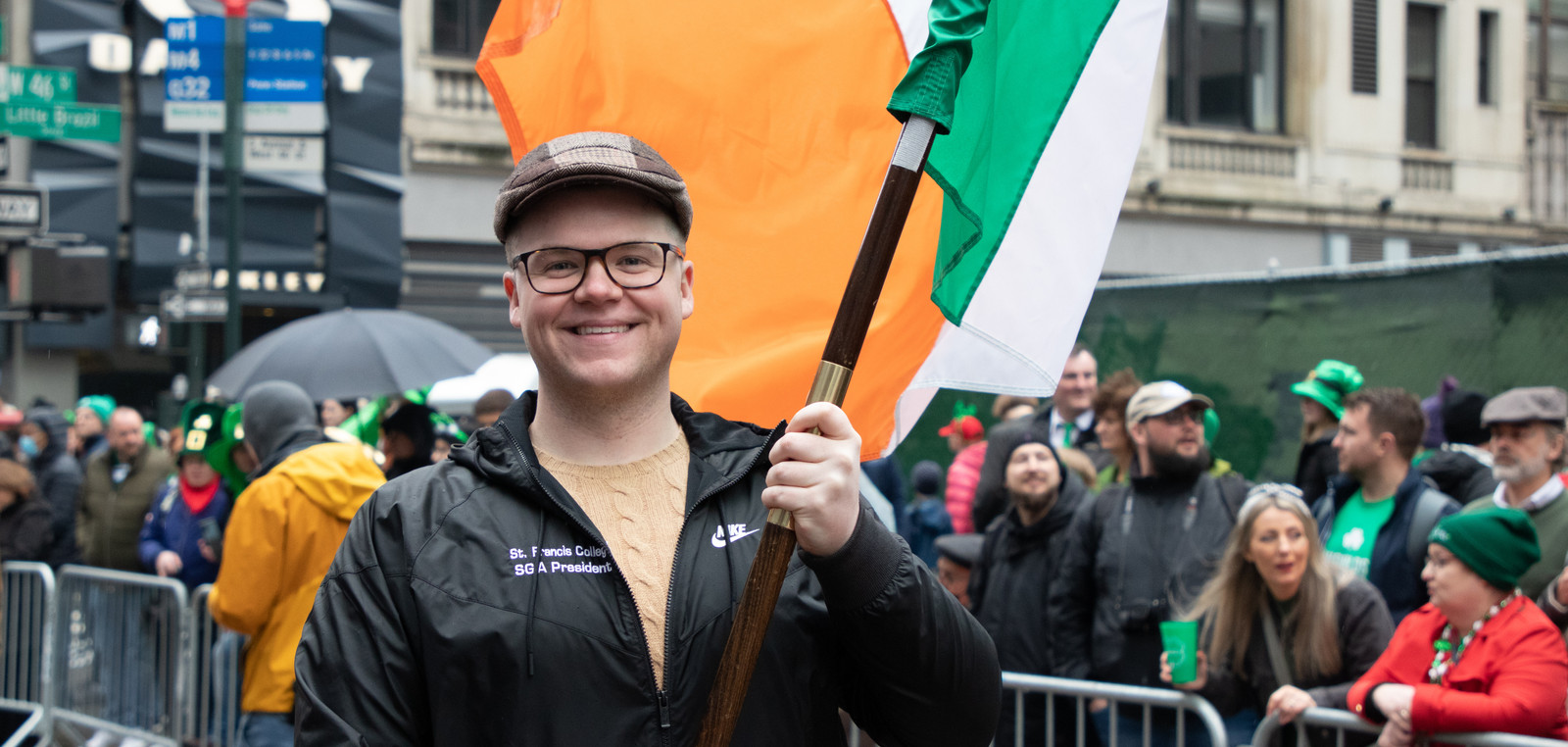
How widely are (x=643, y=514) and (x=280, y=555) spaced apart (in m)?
3.60

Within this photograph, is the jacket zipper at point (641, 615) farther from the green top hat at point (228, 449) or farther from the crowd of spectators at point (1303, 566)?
the green top hat at point (228, 449)

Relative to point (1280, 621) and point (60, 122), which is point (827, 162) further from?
point (60, 122)

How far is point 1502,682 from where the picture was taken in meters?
4.29

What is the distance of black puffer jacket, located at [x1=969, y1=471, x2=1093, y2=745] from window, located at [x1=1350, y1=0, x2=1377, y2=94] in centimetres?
1781

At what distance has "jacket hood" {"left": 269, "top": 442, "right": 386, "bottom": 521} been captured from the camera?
5.45 m

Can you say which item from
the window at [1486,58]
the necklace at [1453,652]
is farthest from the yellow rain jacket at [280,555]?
the window at [1486,58]

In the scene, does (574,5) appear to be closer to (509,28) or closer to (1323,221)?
(509,28)

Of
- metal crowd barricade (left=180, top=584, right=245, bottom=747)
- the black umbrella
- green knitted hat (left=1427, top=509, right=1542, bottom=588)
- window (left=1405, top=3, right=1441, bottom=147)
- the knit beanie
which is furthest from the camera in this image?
window (left=1405, top=3, right=1441, bottom=147)

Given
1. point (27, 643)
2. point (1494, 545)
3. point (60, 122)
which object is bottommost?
point (27, 643)

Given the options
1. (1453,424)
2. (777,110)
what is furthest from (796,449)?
(1453,424)

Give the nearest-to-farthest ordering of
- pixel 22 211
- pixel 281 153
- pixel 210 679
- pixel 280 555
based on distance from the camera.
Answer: pixel 280 555 < pixel 210 679 < pixel 22 211 < pixel 281 153

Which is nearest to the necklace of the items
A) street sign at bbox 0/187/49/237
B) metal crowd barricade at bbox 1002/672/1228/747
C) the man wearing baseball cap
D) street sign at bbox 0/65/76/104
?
metal crowd barricade at bbox 1002/672/1228/747

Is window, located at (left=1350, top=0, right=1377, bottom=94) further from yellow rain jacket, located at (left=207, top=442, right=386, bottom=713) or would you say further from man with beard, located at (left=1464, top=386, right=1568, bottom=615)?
yellow rain jacket, located at (left=207, top=442, right=386, bottom=713)

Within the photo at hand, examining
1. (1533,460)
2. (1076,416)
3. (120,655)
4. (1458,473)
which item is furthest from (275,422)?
(1458,473)
